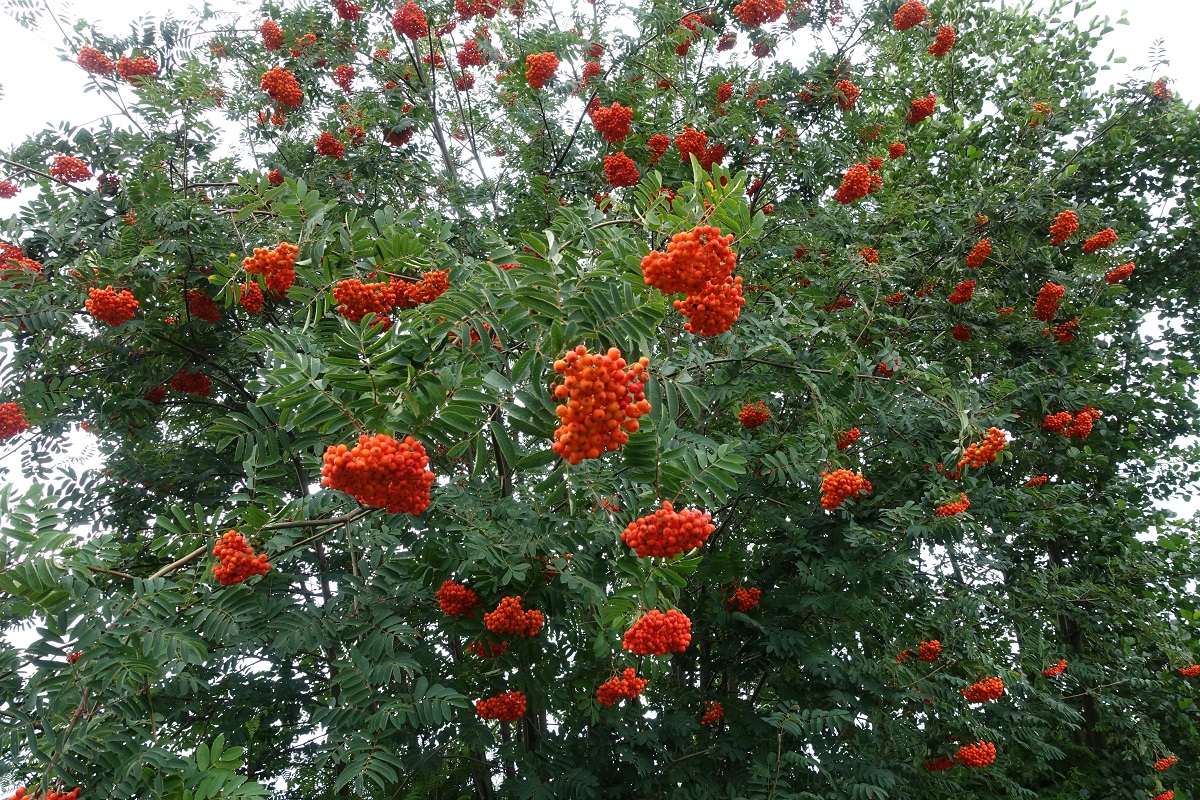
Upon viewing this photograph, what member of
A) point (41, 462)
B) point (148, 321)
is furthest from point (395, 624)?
point (41, 462)

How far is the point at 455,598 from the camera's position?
11.7ft

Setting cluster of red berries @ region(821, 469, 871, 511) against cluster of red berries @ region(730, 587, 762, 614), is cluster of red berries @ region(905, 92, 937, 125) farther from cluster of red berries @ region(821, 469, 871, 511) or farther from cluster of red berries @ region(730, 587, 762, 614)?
cluster of red berries @ region(730, 587, 762, 614)

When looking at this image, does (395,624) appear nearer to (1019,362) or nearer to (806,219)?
(806,219)

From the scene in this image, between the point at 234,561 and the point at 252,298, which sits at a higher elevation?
the point at 252,298

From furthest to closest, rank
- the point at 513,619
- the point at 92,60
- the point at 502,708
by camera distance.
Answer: the point at 92,60, the point at 502,708, the point at 513,619

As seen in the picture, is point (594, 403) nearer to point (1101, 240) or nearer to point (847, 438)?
point (847, 438)

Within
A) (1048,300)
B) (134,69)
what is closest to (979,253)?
(1048,300)

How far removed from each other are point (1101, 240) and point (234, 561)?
708 centimetres

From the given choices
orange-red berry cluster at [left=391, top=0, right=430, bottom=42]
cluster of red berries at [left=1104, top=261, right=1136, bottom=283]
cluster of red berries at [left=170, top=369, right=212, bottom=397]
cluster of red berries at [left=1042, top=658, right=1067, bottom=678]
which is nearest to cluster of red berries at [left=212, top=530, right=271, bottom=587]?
cluster of red berries at [left=170, top=369, right=212, bottom=397]

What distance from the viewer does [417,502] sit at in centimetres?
218

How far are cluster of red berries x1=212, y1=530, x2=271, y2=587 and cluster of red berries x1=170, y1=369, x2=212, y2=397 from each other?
9.03ft

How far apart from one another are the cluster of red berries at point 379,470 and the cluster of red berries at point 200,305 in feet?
11.2

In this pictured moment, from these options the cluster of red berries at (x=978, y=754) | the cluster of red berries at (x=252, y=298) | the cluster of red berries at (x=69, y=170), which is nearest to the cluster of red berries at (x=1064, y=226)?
the cluster of red berries at (x=978, y=754)

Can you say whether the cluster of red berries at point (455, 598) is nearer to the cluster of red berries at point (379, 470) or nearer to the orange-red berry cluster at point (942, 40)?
the cluster of red berries at point (379, 470)
